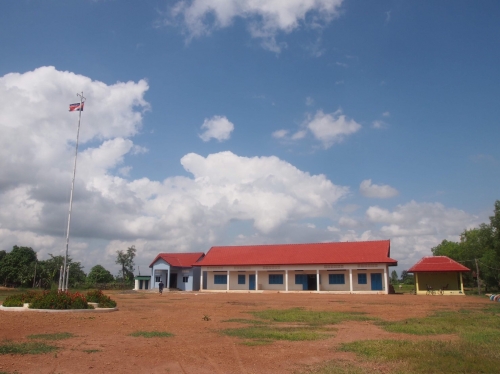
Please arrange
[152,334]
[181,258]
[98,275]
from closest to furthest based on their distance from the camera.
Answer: [152,334]
[181,258]
[98,275]

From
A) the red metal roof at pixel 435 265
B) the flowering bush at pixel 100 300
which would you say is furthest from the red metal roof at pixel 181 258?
the flowering bush at pixel 100 300

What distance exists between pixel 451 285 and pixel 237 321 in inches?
1158

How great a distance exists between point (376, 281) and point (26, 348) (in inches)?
1285

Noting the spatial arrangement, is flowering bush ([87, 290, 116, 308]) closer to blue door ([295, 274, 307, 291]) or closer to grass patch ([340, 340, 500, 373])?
grass patch ([340, 340, 500, 373])

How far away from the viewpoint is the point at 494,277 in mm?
39406

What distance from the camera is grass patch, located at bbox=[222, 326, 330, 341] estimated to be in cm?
1100

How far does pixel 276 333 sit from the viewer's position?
11.7 meters

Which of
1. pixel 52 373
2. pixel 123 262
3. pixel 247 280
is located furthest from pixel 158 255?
pixel 52 373

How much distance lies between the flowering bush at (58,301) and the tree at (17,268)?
40.2 m

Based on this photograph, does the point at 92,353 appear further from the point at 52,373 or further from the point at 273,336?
the point at 273,336

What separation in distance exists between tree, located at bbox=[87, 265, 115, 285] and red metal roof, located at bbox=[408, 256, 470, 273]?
130ft

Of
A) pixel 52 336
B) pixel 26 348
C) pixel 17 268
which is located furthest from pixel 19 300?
pixel 17 268

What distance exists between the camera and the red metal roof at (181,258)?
4711cm

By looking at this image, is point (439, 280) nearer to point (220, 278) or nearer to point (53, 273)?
point (220, 278)
